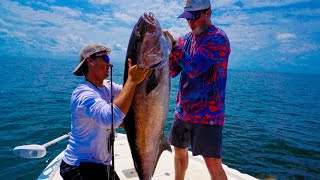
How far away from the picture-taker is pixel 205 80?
3545 millimetres

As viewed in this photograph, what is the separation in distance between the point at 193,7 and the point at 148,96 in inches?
58.1

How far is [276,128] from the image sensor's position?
54.6 ft

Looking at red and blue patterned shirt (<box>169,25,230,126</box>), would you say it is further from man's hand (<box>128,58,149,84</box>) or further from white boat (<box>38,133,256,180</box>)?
white boat (<box>38,133,256,180</box>)

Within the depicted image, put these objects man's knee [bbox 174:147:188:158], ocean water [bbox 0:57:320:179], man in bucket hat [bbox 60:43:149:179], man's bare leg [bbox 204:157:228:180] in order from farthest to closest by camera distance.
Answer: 1. ocean water [bbox 0:57:320:179]
2. man's knee [bbox 174:147:188:158]
3. man's bare leg [bbox 204:157:228:180]
4. man in bucket hat [bbox 60:43:149:179]

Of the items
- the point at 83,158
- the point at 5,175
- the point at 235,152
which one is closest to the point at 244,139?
the point at 235,152

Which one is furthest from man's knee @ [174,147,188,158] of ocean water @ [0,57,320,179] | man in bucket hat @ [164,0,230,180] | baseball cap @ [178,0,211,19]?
ocean water @ [0,57,320,179]

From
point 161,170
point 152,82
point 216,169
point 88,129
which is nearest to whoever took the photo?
point 152,82

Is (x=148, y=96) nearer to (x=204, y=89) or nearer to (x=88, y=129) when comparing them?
(x=88, y=129)

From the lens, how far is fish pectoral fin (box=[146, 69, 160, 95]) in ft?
7.97

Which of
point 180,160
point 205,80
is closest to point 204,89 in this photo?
point 205,80

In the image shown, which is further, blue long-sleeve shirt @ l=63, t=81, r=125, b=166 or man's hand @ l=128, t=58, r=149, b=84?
blue long-sleeve shirt @ l=63, t=81, r=125, b=166

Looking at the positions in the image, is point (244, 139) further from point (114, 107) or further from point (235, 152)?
point (114, 107)

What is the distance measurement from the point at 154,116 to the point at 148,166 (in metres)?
0.55

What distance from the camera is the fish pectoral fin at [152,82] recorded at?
243 cm
